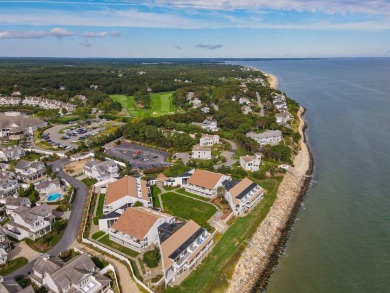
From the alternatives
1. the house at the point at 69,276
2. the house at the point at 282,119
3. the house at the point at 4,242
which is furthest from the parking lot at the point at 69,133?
the house at the point at 282,119

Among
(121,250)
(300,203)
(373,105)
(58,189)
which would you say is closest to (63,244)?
(121,250)

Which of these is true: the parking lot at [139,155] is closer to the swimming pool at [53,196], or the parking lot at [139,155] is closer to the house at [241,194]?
the swimming pool at [53,196]

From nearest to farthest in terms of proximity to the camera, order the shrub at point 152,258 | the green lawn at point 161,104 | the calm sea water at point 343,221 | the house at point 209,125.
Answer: the shrub at point 152,258
the calm sea water at point 343,221
the house at point 209,125
the green lawn at point 161,104

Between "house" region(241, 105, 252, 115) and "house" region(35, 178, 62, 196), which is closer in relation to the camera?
"house" region(35, 178, 62, 196)

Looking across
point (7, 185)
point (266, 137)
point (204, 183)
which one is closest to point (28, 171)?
point (7, 185)

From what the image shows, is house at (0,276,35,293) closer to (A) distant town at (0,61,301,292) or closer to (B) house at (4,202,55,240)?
(A) distant town at (0,61,301,292)

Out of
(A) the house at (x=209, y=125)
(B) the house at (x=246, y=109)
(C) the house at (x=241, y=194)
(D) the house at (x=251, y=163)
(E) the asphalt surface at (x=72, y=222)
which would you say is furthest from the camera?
(B) the house at (x=246, y=109)

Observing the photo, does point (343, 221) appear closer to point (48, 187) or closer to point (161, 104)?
point (48, 187)

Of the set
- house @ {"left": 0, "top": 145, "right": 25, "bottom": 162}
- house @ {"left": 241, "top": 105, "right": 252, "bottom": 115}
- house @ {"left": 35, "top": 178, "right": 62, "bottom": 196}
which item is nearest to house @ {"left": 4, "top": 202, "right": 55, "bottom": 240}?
house @ {"left": 35, "top": 178, "right": 62, "bottom": 196}
